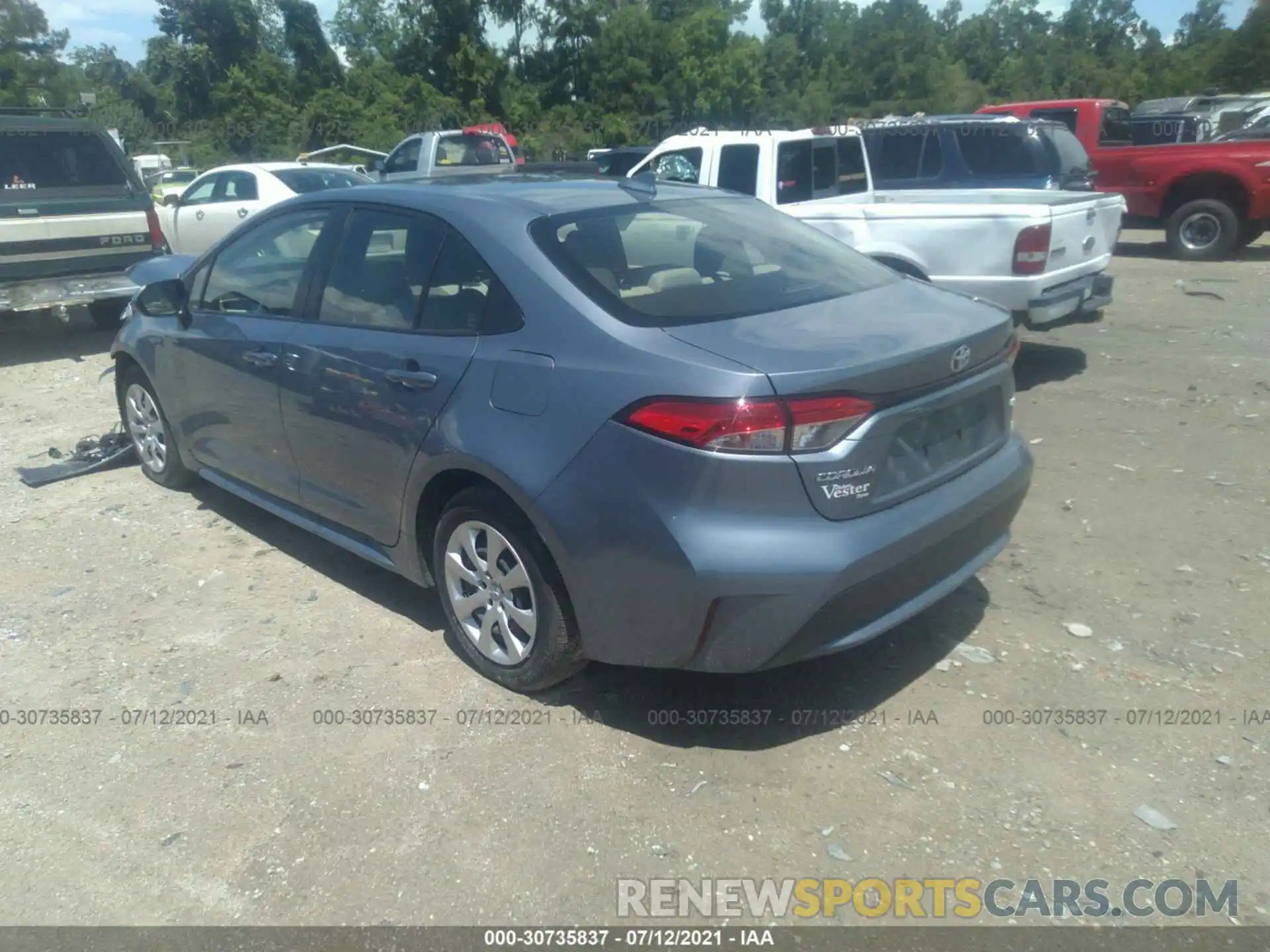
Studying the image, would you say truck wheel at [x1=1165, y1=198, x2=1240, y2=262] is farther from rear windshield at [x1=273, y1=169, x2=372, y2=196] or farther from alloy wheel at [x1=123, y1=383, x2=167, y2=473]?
alloy wheel at [x1=123, y1=383, x2=167, y2=473]

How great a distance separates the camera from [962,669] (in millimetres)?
3922

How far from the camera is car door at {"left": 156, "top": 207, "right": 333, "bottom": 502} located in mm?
4625

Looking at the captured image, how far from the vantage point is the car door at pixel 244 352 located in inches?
182

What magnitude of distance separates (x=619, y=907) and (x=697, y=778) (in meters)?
0.58

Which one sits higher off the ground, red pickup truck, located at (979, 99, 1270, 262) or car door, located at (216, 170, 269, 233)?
car door, located at (216, 170, 269, 233)

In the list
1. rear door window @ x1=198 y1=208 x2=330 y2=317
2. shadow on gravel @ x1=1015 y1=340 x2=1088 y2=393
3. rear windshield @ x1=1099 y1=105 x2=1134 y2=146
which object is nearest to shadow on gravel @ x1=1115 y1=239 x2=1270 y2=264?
rear windshield @ x1=1099 y1=105 x2=1134 y2=146

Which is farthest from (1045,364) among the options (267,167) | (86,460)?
(267,167)

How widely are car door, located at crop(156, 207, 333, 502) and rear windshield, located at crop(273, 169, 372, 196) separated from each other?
880 centimetres

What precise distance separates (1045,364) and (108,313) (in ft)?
29.7

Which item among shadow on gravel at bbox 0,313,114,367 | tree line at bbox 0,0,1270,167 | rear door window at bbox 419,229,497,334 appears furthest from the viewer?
tree line at bbox 0,0,1270,167

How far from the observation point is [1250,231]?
44.9 ft

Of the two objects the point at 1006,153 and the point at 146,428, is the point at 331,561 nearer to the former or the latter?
the point at 146,428

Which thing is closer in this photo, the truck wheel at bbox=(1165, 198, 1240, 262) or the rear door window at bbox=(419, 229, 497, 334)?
the rear door window at bbox=(419, 229, 497, 334)

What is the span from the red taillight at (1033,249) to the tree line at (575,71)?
2714 cm
